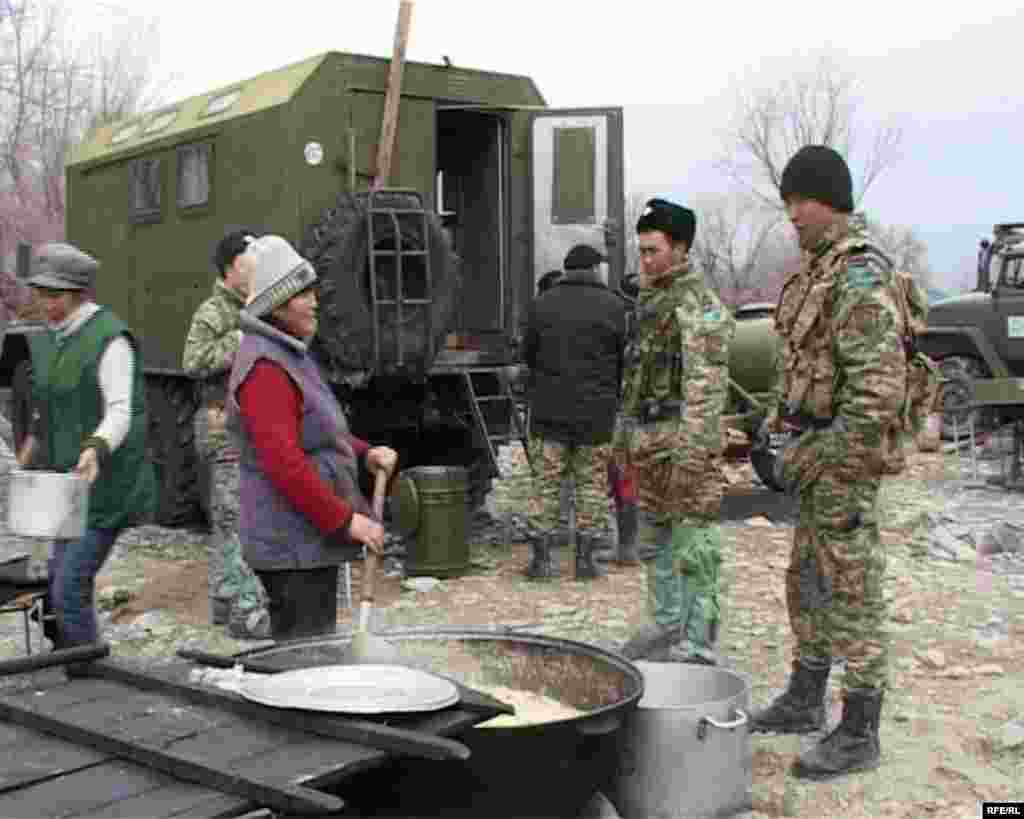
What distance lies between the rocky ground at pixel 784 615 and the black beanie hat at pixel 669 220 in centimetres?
181

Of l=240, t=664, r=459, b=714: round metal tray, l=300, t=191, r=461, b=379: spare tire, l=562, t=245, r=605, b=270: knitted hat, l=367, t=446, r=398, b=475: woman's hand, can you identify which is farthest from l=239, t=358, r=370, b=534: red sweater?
l=562, t=245, r=605, b=270: knitted hat

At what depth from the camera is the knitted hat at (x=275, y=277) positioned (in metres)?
3.85

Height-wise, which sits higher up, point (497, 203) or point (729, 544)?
point (497, 203)

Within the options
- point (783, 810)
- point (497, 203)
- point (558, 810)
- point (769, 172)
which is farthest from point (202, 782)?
point (769, 172)

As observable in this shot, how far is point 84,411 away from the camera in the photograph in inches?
183

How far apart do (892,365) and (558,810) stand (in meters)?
1.69

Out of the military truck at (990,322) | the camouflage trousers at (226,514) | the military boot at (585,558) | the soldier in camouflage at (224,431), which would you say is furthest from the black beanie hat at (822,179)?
the military truck at (990,322)

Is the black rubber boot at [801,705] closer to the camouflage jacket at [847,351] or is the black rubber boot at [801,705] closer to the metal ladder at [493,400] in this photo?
the camouflage jacket at [847,351]

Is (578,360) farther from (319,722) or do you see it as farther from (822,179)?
(319,722)

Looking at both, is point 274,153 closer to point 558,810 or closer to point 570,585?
point 570,585

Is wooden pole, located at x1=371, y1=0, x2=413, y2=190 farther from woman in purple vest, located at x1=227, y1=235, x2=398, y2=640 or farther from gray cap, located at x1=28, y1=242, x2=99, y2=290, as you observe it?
woman in purple vest, located at x1=227, y1=235, x2=398, y2=640

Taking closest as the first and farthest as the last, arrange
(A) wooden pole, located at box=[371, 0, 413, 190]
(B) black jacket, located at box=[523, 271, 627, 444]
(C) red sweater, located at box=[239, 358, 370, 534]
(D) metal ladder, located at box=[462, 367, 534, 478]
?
(C) red sweater, located at box=[239, 358, 370, 534]
(B) black jacket, located at box=[523, 271, 627, 444]
(A) wooden pole, located at box=[371, 0, 413, 190]
(D) metal ladder, located at box=[462, 367, 534, 478]

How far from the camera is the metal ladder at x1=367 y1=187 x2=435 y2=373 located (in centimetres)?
771

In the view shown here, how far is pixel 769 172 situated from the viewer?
40562 mm
